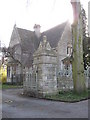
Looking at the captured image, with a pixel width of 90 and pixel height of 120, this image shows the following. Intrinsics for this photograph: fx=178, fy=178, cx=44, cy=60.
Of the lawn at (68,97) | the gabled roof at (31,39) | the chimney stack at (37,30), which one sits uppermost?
the chimney stack at (37,30)

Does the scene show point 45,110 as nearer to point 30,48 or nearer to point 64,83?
point 64,83

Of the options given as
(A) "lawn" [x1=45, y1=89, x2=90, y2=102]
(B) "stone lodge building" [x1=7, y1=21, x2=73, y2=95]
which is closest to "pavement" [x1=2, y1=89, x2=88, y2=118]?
(A) "lawn" [x1=45, y1=89, x2=90, y2=102]

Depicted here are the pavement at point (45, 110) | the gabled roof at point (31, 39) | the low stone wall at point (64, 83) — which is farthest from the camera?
the gabled roof at point (31, 39)

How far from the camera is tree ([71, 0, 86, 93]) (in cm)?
1154

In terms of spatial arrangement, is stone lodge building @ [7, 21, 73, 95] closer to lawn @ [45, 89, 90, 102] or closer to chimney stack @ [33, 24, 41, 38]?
chimney stack @ [33, 24, 41, 38]

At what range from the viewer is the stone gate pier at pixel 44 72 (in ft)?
37.8

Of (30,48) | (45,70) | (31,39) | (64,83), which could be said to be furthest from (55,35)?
(45,70)

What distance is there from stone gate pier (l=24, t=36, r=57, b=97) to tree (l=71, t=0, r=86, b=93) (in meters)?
1.39

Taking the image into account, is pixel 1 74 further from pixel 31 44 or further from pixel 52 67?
pixel 52 67

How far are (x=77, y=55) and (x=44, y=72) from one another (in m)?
2.46

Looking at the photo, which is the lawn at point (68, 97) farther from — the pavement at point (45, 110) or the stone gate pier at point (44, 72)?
the pavement at point (45, 110)

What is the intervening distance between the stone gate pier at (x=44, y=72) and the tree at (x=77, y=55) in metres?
1.39

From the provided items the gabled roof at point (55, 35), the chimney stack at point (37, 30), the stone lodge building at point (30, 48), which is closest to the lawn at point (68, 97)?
the stone lodge building at point (30, 48)

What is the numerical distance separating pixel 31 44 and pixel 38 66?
2032 cm
